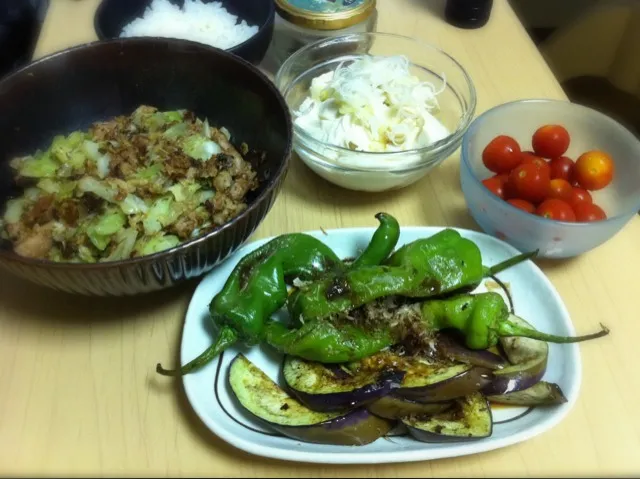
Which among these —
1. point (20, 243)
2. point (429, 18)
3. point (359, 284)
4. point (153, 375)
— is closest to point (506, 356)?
point (359, 284)

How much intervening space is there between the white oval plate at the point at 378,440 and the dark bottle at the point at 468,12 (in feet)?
2.61

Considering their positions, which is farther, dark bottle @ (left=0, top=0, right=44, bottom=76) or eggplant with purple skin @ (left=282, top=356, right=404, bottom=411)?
dark bottle @ (left=0, top=0, right=44, bottom=76)

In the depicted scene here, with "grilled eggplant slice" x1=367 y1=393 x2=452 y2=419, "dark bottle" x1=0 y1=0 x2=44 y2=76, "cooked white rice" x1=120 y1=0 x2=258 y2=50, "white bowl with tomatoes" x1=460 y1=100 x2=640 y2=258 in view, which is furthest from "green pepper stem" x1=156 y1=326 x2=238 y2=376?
"dark bottle" x1=0 y1=0 x2=44 y2=76

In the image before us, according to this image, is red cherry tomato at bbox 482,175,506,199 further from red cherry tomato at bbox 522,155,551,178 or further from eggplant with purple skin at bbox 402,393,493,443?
eggplant with purple skin at bbox 402,393,493,443

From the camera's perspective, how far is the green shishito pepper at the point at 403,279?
0.86 meters

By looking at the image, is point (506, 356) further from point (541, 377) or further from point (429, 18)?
point (429, 18)

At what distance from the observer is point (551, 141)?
112 centimetres

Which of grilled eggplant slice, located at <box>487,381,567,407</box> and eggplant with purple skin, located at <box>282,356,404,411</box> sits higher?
grilled eggplant slice, located at <box>487,381,567,407</box>

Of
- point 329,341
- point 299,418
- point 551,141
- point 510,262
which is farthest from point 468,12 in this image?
point 299,418

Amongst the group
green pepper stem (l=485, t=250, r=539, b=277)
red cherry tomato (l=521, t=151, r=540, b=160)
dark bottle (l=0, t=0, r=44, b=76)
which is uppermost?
red cherry tomato (l=521, t=151, r=540, b=160)

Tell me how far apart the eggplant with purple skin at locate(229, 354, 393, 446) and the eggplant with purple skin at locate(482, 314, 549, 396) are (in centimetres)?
16

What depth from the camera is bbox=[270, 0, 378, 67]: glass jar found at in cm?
132

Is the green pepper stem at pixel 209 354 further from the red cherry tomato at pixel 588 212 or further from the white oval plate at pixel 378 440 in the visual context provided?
the red cherry tomato at pixel 588 212

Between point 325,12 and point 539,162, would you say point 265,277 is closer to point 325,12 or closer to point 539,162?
point 539,162
